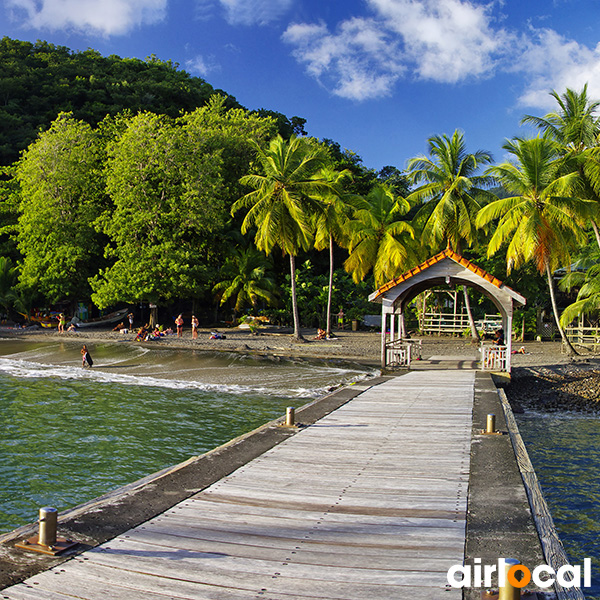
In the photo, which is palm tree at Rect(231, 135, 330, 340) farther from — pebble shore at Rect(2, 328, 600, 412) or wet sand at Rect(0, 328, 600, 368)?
pebble shore at Rect(2, 328, 600, 412)

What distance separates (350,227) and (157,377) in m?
14.6

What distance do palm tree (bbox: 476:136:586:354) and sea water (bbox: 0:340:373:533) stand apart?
28.4ft

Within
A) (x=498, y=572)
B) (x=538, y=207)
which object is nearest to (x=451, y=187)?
(x=538, y=207)

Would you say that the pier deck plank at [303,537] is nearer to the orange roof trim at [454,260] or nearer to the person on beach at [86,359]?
the orange roof trim at [454,260]

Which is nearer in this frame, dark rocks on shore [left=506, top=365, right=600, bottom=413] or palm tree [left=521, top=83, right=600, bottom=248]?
dark rocks on shore [left=506, top=365, right=600, bottom=413]

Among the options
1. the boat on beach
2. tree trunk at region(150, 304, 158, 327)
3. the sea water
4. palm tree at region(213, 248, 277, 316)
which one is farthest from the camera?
the boat on beach

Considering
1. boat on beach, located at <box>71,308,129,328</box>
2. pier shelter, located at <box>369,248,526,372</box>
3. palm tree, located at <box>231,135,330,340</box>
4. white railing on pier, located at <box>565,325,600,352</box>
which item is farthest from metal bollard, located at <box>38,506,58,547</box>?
boat on beach, located at <box>71,308,129,328</box>

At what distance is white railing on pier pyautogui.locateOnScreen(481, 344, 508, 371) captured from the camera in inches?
703

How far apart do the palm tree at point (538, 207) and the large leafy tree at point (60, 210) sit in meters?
26.4

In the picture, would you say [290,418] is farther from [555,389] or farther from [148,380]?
[555,389]

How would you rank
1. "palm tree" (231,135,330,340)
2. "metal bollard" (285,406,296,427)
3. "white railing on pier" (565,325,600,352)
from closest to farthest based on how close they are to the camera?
"metal bollard" (285,406,296,427)
"white railing on pier" (565,325,600,352)
"palm tree" (231,135,330,340)

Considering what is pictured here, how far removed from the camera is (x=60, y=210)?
125ft

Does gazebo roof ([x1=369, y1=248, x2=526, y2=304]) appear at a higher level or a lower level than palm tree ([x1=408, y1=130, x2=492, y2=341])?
lower

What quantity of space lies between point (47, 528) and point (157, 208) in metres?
33.2
